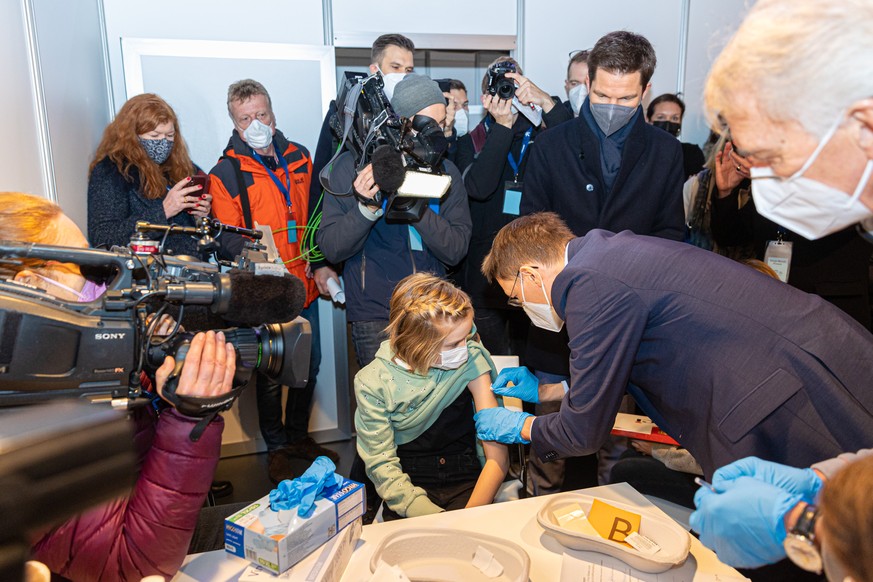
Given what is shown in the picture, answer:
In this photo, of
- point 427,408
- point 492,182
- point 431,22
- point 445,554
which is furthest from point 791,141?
point 431,22

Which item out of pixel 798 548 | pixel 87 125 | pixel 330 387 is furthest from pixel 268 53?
pixel 798 548

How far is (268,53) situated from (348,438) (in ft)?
6.77

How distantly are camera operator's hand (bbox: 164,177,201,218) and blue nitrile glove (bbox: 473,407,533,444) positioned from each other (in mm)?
1544

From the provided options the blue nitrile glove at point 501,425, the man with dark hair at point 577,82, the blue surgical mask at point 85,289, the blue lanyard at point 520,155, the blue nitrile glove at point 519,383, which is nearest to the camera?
the blue surgical mask at point 85,289

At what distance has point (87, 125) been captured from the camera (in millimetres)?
2748

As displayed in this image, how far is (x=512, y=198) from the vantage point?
275 cm

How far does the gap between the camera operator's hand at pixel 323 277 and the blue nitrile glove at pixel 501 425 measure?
56.5 inches

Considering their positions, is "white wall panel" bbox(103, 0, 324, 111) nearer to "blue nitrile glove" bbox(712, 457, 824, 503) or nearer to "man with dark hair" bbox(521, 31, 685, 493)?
"man with dark hair" bbox(521, 31, 685, 493)

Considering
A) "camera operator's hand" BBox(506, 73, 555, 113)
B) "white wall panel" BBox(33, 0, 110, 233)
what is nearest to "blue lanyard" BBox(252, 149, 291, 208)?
"white wall panel" BBox(33, 0, 110, 233)

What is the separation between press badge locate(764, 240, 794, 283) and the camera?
8.03ft

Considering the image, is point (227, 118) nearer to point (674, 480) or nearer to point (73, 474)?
point (674, 480)

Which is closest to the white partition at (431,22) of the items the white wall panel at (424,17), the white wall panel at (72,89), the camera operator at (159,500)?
the white wall panel at (424,17)

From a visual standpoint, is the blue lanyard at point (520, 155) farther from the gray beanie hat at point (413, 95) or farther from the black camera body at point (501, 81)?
the gray beanie hat at point (413, 95)

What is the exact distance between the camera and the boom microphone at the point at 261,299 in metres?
1.11
